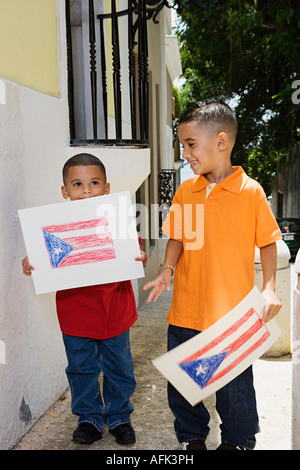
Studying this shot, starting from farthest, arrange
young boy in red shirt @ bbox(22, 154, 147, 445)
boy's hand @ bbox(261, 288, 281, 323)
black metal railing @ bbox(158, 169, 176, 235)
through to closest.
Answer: black metal railing @ bbox(158, 169, 176, 235), young boy in red shirt @ bbox(22, 154, 147, 445), boy's hand @ bbox(261, 288, 281, 323)

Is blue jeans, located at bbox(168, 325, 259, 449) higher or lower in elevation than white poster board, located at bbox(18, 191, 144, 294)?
lower

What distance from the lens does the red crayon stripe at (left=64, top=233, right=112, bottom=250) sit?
2639 mm

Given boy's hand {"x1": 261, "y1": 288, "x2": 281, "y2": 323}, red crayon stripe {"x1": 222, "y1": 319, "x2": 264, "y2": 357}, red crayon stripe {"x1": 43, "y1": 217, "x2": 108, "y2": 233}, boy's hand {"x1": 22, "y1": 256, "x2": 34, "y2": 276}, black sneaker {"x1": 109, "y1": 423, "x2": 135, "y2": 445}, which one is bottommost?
black sneaker {"x1": 109, "y1": 423, "x2": 135, "y2": 445}

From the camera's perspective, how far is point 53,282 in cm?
262

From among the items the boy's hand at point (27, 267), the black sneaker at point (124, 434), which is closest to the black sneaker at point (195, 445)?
the black sneaker at point (124, 434)

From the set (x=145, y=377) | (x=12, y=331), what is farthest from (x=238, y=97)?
(x=12, y=331)

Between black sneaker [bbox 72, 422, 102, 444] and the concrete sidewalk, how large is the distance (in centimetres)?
3

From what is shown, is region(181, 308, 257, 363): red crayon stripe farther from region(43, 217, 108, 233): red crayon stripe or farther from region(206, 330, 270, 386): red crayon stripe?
region(43, 217, 108, 233): red crayon stripe

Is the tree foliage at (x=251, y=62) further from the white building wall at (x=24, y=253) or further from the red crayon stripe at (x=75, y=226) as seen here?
the red crayon stripe at (x=75, y=226)

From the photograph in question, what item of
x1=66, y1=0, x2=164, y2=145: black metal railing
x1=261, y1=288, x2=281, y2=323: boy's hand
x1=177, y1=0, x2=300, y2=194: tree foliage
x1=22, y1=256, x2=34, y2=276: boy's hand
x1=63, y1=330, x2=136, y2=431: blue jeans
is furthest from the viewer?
x1=177, y1=0, x2=300, y2=194: tree foliage

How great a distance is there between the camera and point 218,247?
2506mm

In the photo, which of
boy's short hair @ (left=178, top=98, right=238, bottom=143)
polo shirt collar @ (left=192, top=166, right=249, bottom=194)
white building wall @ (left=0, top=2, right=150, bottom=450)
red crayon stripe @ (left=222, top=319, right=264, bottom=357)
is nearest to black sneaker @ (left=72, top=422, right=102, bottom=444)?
white building wall @ (left=0, top=2, right=150, bottom=450)

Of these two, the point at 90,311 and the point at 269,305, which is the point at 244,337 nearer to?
the point at 269,305
